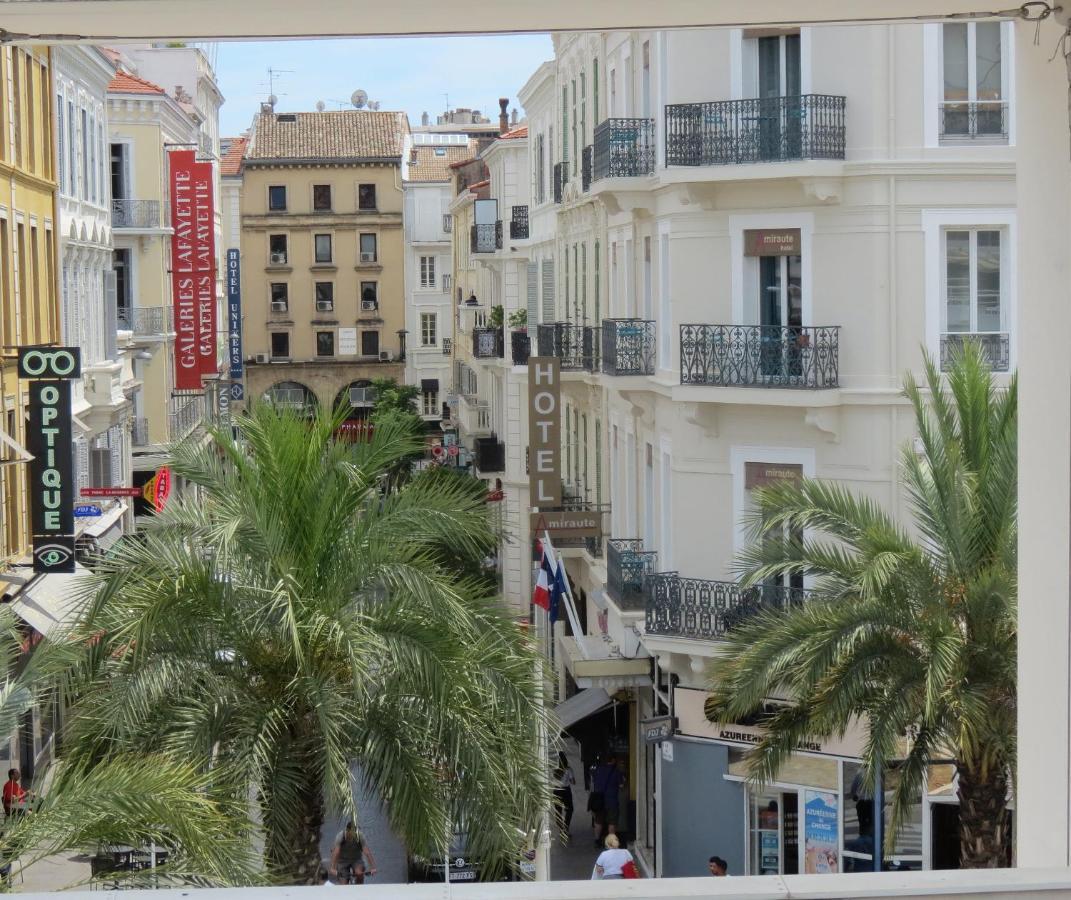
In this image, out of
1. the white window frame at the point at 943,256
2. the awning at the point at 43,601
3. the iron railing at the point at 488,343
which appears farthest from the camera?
the iron railing at the point at 488,343

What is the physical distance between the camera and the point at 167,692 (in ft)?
35.6

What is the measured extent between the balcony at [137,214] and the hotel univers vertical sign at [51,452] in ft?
72.5

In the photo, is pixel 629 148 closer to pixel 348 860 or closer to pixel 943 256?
pixel 943 256

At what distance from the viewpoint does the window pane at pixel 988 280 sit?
19047 mm

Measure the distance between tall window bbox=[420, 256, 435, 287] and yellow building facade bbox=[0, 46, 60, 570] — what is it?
4977 cm

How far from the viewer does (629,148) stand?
22594 millimetres

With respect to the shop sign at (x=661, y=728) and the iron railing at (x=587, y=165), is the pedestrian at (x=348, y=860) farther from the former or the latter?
the iron railing at (x=587, y=165)

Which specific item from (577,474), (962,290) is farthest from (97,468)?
(962,290)

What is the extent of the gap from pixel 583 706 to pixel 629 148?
8794 mm

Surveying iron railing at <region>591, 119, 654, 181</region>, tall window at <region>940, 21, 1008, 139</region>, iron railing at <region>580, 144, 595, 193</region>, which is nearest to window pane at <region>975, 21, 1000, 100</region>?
tall window at <region>940, 21, 1008, 139</region>

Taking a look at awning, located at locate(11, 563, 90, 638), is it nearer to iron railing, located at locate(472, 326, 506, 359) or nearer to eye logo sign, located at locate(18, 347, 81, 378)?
eye logo sign, located at locate(18, 347, 81, 378)

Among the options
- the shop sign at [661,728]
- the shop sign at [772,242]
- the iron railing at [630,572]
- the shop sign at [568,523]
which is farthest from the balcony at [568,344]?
the shop sign at [661,728]

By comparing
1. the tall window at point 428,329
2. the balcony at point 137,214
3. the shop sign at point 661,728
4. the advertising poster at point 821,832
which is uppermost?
the balcony at point 137,214

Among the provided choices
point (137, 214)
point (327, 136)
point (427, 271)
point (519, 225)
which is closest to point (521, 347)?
point (519, 225)
